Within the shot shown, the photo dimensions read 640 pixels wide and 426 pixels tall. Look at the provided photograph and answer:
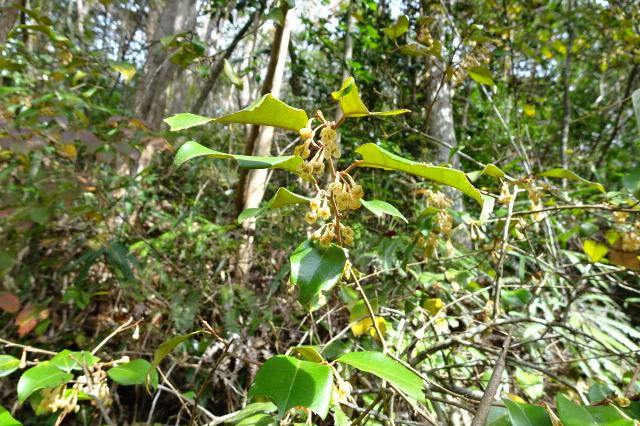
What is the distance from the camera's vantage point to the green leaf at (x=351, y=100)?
0.49m

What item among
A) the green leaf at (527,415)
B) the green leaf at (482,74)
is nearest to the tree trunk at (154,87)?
the green leaf at (482,74)

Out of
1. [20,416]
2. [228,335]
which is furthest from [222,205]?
[20,416]

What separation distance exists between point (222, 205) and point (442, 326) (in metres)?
1.76

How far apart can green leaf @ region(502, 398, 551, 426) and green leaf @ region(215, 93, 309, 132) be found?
47cm

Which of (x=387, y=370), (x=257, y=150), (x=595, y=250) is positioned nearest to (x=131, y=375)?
(x=387, y=370)

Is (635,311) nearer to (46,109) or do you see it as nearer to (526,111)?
(526,111)

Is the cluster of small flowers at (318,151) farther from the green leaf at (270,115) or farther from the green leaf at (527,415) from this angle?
the green leaf at (527,415)

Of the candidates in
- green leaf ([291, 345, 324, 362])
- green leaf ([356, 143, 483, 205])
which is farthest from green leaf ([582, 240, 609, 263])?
green leaf ([291, 345, 324, 362])

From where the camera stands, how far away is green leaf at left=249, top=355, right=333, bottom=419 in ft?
1.38

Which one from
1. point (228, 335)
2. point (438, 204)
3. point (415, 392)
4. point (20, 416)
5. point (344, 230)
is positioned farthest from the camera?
point (20, 416)

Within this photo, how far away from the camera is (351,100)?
1.66 ft

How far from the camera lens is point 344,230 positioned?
0.62 metres

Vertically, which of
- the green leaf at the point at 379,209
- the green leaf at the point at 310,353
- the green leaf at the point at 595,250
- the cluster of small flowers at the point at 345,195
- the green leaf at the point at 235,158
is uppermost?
the green leaf at the point at 235,158

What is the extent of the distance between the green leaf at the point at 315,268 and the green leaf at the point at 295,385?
0.26 ft
